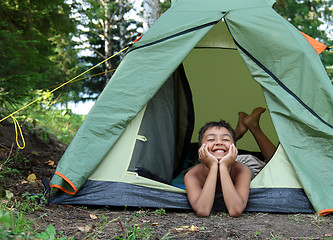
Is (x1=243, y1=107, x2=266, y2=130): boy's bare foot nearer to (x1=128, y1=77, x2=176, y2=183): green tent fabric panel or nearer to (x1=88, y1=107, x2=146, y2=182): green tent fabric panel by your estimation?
(x1=128, y1=77, x2=176, y2=183): green tent fabric panel

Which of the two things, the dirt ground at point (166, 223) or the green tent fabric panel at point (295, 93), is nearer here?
the dirt ground at point (166, 223)

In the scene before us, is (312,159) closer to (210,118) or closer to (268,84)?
(268,84)

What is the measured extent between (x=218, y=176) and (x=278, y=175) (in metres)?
0.42

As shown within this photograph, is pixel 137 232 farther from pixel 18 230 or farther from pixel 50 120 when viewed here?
pixel 50 120

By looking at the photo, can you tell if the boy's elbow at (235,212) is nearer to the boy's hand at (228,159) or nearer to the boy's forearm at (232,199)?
the boy's forearm at (232,199)

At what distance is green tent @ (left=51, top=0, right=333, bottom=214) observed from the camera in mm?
2543

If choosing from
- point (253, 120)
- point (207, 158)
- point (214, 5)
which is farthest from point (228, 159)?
point (253, 120)

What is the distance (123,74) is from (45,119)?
12.3ft

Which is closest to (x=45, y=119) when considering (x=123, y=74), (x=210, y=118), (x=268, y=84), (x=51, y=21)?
(x=51, y=21)

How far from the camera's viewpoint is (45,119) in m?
6.16

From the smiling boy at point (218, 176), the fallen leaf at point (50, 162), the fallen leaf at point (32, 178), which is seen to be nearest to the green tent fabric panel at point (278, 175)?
the smiling boy at point (218, 176)

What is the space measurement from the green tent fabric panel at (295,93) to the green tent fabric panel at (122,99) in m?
0.35

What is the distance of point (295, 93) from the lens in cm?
269

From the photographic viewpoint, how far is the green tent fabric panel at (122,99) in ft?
8.44
